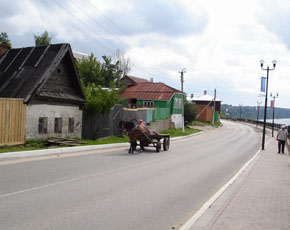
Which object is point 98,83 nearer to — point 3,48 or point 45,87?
point 3,48

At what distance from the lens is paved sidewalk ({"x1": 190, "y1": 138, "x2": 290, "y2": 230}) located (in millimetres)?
6461

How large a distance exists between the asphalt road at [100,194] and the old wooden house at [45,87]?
5779mm

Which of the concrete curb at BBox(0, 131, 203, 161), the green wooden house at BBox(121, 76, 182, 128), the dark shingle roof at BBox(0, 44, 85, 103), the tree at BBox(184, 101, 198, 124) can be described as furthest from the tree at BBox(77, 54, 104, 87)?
the concrete curb at BBox(0, 131, 203, 161)

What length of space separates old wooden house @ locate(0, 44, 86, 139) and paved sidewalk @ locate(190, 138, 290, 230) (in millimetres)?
12264

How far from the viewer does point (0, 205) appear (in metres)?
6.95

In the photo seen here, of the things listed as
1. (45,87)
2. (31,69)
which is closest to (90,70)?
(31,69)

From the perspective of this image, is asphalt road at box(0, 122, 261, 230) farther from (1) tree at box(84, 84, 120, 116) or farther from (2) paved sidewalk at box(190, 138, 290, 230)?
(1) tree at box(84, 84, 120, 116)

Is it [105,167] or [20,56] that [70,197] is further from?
[20,56]

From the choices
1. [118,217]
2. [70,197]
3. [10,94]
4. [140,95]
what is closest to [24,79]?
[10,94]

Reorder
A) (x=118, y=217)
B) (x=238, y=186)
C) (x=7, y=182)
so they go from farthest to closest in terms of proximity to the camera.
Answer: (x=238, y=186), (x=7, y=182), (x=118, y=217)

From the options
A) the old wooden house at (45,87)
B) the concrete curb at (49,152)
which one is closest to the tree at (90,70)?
the old wooden house at (45,87)

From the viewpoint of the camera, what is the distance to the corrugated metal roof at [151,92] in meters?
52.3

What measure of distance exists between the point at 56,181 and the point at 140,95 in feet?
144

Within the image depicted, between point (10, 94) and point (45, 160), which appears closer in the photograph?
point (45, 160)
